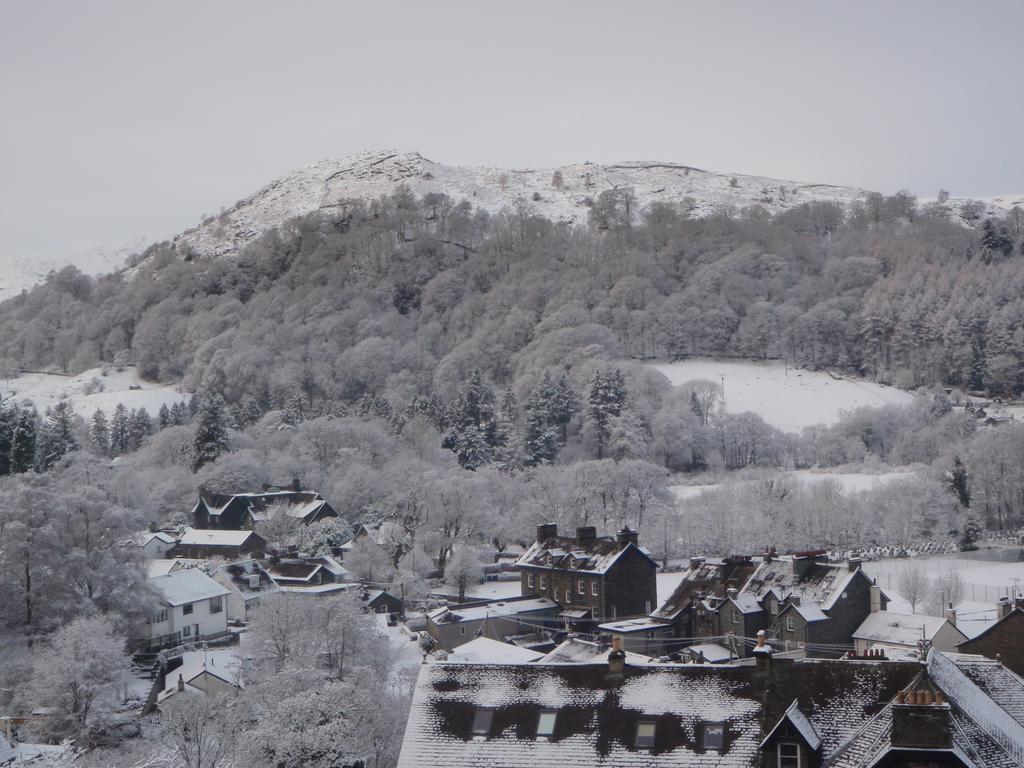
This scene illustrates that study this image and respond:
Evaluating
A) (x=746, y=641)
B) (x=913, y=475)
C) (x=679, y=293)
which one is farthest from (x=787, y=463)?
(x=746, y=641)

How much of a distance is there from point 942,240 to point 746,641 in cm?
13627

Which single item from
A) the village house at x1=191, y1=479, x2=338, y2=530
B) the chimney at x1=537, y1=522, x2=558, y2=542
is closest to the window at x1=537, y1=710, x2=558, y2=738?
the chimney at x1=537, y1=522, x2=558, y2=542

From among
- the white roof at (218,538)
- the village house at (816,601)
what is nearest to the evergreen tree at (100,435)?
the white roof at (218,538)

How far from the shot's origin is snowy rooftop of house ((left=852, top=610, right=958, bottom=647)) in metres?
35.2

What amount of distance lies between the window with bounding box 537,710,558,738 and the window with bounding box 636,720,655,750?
1557mm

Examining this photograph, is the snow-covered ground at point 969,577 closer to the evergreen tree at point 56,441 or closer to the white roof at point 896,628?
the white roof at point 896,628

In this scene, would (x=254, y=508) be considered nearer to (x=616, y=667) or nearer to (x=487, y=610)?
(x=487, y=610)

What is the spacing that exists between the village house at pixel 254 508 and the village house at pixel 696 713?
52.7 meters

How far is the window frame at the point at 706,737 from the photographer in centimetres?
1733

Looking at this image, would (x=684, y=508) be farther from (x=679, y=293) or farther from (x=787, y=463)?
(x=679, y=293)

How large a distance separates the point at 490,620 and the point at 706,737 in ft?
99.8

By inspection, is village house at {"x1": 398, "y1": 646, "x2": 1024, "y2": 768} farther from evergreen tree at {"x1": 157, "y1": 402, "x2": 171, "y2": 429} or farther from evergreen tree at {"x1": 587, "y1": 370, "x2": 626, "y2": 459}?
evergreen tree at {"x1": 157, "y1": 402, "x2": 171, "y2": 429}

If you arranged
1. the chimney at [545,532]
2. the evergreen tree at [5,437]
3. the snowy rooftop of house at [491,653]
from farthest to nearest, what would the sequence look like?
the evergreen tree at [5,437] < the chimney at [545,532] < the snowy rooftop of house at [491,653]

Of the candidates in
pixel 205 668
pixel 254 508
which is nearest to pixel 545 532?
pixel 205 668
